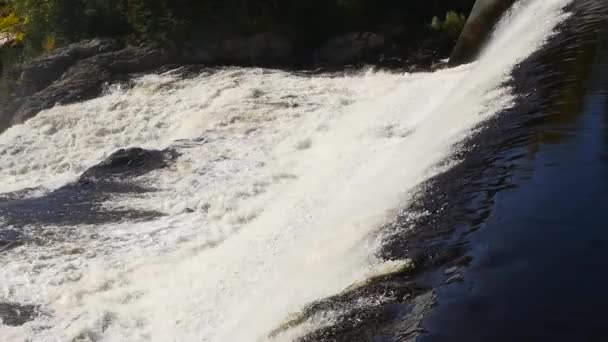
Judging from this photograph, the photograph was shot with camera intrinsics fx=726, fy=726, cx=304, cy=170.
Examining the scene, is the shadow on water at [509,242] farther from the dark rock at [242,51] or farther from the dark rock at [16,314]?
the dark rock at [242,51]

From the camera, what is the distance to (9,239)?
9359 mm

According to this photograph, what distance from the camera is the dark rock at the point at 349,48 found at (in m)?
15.7

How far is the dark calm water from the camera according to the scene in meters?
3.99

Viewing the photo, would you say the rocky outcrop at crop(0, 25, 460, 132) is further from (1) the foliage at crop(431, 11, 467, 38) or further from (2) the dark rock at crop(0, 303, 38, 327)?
(2) the dark rock at crop(0, 303, 38, 327)

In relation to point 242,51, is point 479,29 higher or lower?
higher

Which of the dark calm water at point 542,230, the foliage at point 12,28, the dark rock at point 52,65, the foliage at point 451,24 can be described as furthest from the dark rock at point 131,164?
the foliage at point 12,28

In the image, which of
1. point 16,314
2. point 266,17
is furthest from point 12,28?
point 16,314

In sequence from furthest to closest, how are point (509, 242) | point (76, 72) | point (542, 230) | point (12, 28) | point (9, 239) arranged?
point (12, 28) < point (76, 72) < point (9, 239) < point (542, 230) < point (509, 242)

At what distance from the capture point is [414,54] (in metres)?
15.1

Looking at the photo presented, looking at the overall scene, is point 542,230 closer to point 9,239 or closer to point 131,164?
point 9,239

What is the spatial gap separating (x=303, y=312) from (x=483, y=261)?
1.26 metres

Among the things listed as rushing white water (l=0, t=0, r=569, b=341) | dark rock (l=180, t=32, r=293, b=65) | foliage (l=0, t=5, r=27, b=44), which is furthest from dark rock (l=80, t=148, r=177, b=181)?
foliage (l=0, t=5, r=27, b=44)

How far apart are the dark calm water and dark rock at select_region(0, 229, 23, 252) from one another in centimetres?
603

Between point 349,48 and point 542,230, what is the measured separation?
37.0ft
